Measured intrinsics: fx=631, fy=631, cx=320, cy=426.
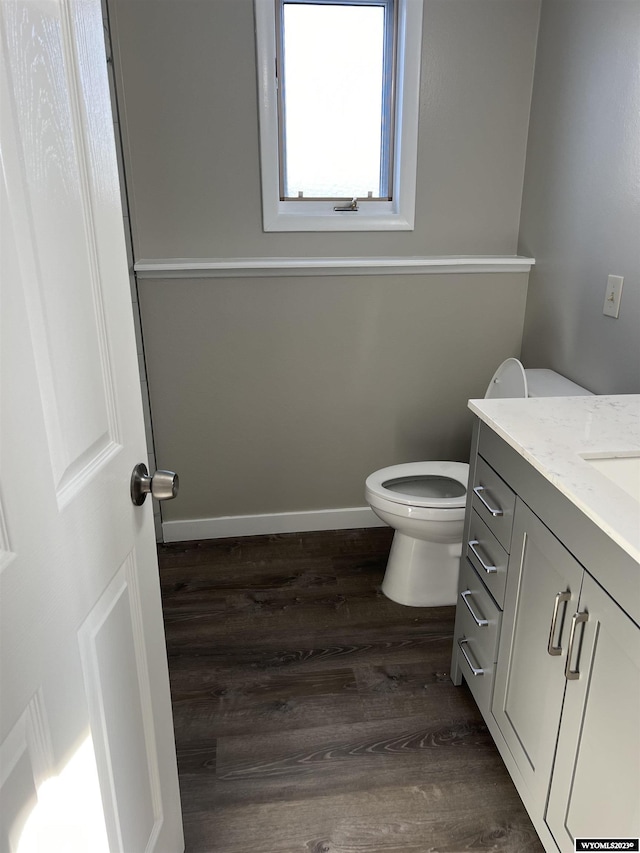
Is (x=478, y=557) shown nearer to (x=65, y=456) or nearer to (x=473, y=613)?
(x=473, y=613)

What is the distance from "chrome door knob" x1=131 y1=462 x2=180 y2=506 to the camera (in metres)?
1.00

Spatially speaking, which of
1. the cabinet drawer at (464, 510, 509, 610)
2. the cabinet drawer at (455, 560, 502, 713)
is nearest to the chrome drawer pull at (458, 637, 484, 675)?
the cabinet drawer at (455, 560, 502, 713)

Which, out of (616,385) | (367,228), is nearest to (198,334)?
(367,228)

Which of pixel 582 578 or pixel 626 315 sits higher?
pixel 626 315

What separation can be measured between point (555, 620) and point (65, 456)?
922 millimetres

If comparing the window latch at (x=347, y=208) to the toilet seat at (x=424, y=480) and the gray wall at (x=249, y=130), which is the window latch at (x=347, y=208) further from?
the toilet seat at (x=424, y=480)

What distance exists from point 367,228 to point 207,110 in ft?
2.35

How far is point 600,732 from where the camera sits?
1.05 metres

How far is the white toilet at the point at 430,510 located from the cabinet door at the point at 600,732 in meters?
0.93

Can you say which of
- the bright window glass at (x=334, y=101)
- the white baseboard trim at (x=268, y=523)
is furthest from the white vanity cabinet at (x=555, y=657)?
the bright window glass at (x=334, y=101)

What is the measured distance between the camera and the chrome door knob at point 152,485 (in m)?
1.00

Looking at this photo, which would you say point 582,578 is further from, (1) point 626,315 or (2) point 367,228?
(2) point 367,228

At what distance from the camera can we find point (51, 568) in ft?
2.39

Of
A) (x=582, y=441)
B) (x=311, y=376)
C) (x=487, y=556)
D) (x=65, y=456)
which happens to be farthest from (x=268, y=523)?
(x=65, y=456)
